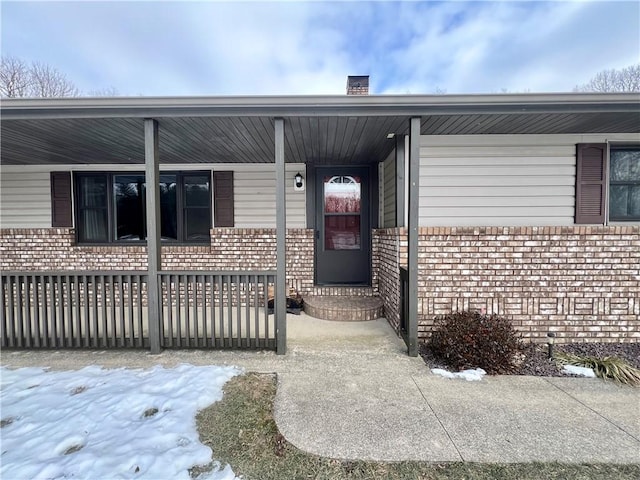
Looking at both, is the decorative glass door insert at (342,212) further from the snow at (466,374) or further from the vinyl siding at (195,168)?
the snow at (466,374)

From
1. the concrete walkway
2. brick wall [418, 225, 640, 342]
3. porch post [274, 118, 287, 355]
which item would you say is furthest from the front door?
porch post [274, 118, 287, 355]

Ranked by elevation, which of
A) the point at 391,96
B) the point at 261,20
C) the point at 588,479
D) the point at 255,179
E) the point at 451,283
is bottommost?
the point at 588,479

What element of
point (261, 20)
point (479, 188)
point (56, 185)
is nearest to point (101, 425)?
point (479, 188)

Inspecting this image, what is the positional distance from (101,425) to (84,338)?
186 cm

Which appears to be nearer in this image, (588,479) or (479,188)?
(588,479)

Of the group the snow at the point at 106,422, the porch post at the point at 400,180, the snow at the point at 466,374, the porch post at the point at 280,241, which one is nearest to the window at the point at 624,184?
the porch post at the point at 400,180

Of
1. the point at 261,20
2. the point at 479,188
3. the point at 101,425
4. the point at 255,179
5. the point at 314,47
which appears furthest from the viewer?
the point at 314,47

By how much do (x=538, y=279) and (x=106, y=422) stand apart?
4.51 meters

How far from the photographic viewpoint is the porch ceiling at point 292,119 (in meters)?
3.11

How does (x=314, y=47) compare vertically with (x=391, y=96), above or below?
above

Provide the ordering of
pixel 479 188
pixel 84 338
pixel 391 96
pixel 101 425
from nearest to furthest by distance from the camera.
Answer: pixel 101 425
pixel 391 96
pixel 84 338
pixel 479 188

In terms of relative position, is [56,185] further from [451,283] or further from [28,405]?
[451,283]

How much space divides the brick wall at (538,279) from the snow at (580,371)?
58cm

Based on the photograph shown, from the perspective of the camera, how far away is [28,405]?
2.42m
